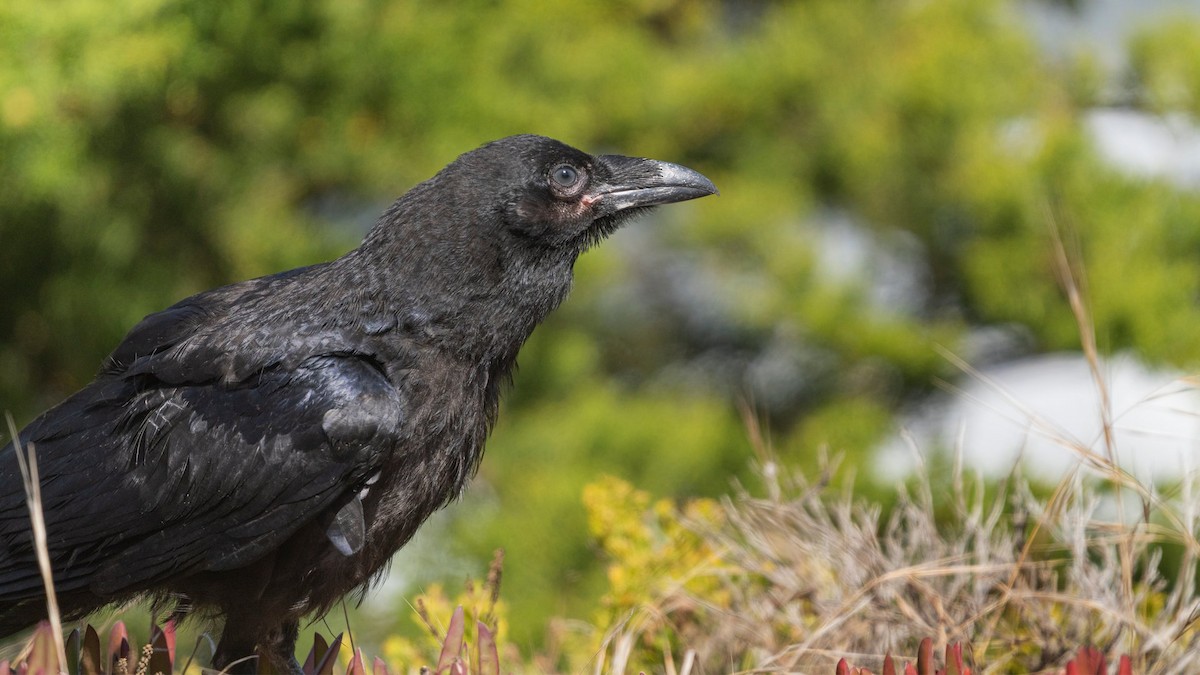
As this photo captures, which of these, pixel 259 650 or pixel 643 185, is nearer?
pixel 259 650

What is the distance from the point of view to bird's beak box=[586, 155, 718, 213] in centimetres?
390

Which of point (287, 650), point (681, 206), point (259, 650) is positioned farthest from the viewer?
point (681, 206)

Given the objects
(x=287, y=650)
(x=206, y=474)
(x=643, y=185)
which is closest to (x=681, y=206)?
(x=643, y=185)

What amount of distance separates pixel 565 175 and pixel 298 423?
41.1 inches

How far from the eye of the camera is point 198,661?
175 inches

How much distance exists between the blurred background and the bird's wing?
128 inches

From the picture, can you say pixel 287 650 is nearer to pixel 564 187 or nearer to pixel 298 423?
pixel 298 423

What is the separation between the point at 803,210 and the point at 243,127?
14.2 feet

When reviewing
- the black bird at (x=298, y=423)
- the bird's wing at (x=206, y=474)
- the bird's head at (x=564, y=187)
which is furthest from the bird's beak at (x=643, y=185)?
the bird's wing at (x=206, y=474)

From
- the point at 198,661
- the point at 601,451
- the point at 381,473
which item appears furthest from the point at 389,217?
the point at 601,451

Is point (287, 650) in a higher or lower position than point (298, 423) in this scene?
lower

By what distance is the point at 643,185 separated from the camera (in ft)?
13.0

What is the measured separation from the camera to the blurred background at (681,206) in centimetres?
755

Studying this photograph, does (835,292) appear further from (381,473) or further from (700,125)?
(381,473)
